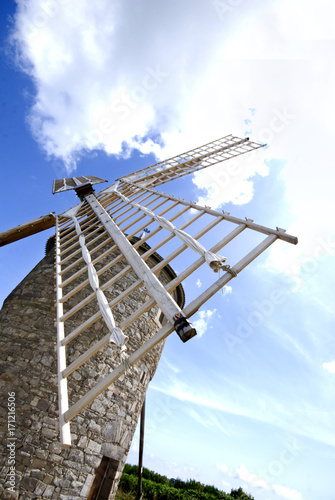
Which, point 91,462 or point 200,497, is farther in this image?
point 200,497

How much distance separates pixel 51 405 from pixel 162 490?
516 inches

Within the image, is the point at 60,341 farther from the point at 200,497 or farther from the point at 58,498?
the point at 200,497

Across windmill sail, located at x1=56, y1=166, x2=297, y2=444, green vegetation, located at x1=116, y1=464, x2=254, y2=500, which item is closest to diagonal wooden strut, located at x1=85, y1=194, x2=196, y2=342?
windmill sail, located at x1=56, y1=166, x2=297, y2=444

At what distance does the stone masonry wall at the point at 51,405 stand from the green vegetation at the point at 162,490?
27.2 ft

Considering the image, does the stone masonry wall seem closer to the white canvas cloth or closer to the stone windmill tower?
the stone windmill tower

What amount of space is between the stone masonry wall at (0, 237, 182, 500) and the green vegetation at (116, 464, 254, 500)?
8301mm

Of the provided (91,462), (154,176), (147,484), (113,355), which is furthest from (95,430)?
(147,484)

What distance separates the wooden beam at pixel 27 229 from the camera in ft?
22.3

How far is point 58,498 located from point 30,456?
658mm

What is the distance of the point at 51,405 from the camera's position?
445 centimetres

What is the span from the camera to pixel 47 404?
175 inches

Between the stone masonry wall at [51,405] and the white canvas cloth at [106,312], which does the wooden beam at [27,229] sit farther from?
the white canvas cloth at [106,312]

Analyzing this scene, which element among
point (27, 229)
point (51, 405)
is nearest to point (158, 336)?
point (51, 405)

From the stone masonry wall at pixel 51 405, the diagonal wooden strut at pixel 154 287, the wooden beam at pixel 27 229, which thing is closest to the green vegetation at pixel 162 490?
the stone masonry wall at pixel 51 405
